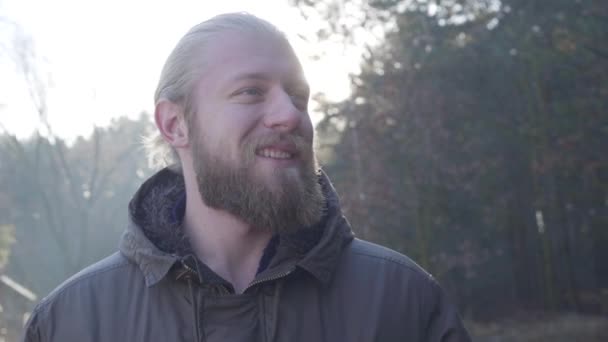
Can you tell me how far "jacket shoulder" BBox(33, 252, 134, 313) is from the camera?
231 centimetres

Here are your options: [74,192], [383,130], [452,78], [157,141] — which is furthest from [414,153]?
[74,192]

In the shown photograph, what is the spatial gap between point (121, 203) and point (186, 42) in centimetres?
2344

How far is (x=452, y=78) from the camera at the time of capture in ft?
61.6

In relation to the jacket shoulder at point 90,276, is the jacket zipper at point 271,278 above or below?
below

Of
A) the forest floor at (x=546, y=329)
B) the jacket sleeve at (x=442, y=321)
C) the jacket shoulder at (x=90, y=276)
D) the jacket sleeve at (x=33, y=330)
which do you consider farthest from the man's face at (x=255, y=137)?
the forest floor at (x=546, y=329)

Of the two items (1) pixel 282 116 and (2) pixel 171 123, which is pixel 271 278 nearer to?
(1) pixel 282 116

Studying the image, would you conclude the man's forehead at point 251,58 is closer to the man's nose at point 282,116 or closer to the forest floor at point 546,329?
the man's nose at point 282,116

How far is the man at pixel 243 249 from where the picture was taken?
219cm

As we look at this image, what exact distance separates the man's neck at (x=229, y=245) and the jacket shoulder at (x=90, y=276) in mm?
257

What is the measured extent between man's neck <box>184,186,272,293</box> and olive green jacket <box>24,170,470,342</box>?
0.26ft

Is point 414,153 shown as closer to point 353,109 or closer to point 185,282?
point 353,109

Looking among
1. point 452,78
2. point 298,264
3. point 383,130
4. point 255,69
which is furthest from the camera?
point 452,78

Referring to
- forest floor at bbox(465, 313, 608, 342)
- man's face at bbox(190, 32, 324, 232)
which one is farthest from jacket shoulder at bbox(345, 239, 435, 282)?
forest floor at bbox(465, 313, 608, 342)

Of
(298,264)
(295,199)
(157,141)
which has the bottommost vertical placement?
(298,264)
